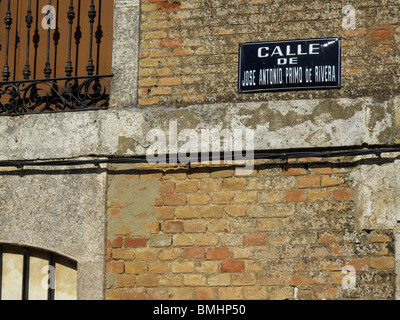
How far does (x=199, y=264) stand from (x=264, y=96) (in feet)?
4.38

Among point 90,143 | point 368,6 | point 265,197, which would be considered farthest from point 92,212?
point 368,6

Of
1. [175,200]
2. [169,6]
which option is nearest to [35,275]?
[175,200]

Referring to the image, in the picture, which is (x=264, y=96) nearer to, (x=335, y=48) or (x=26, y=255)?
(x=335, y=48)

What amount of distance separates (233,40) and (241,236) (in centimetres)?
150

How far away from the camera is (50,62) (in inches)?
269

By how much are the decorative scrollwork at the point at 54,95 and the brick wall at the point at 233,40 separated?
1.28 feet

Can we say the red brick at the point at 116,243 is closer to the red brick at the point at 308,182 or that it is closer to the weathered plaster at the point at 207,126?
the weathered plaster at the point at 207,126

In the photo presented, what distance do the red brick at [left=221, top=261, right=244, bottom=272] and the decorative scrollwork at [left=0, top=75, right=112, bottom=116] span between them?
157cm

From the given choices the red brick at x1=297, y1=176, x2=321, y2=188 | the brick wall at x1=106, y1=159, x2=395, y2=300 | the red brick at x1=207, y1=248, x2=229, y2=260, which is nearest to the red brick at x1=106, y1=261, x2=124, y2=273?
the brick wall at x1=106, y1=159, x2=395, y2=300

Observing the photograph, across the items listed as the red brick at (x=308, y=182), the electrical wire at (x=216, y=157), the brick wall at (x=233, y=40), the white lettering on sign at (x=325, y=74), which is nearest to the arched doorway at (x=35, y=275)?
the electrical wire at (x=216, y=157)

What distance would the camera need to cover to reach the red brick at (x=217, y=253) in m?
5.96

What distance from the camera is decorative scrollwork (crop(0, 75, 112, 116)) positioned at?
6.54 m

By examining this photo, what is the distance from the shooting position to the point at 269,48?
621 centimetres

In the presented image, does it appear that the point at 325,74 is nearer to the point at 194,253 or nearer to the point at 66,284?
the point at 194,253
